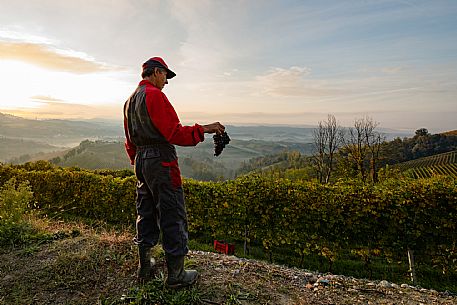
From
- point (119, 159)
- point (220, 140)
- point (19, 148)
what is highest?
point (220, 140)

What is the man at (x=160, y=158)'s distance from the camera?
2604 mm

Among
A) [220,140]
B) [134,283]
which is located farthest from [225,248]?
[220,140]

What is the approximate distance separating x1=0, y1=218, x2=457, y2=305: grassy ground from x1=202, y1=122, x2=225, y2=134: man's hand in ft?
5.37

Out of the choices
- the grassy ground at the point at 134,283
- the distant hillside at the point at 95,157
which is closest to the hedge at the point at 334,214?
the grassy ground at the point at 134,283

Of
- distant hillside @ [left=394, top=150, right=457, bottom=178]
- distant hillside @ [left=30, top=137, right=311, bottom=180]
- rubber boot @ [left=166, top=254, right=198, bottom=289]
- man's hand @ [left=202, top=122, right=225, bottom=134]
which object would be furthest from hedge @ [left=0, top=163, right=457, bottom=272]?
distant hillside @ [left=30, top=137, right=311, bottom=180]

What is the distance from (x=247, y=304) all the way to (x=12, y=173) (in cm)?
1462

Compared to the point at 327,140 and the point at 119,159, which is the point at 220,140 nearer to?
the point at 327,140

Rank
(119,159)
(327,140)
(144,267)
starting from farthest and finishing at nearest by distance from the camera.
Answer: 1. (119,159)
2. (327,140)
3. (144,267)

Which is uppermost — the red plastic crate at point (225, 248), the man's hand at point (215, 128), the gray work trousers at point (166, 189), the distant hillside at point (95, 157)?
the man's hand at point (215, 128)

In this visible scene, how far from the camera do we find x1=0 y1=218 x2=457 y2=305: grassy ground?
Result: 288 centimetres

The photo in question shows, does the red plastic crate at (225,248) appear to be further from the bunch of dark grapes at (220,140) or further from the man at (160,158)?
the bunch of dark grapes at (220,140)

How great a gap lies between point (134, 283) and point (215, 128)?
1972 millimetres

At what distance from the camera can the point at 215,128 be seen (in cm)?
277

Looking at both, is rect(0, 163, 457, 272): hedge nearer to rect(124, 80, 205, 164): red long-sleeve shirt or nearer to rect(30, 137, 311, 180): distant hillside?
rect(124, 80, 205, 164): red long-sleeve shirt
